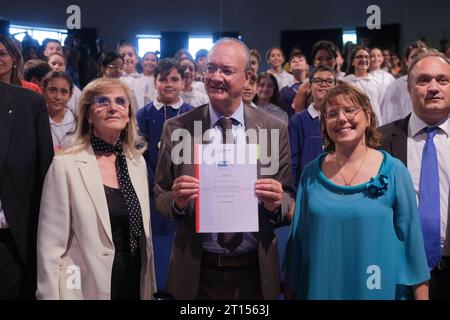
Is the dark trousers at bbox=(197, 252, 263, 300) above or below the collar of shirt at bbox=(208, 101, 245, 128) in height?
below

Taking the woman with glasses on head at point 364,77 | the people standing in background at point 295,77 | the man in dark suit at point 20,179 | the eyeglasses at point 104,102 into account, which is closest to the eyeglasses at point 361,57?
the woman with glasses on head at point 364,77

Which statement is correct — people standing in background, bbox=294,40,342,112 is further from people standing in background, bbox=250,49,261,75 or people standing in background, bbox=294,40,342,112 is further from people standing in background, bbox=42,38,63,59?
people standing in background, bbox=42,38,63,59

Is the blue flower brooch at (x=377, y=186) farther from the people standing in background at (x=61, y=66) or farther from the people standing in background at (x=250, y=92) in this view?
the people standing in background at (x=61, y=66)

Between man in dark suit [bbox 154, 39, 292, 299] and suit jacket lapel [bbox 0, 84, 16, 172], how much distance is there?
59 cm

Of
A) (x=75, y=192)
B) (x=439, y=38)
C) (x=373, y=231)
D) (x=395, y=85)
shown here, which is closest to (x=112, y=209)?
(x=75, y=192)

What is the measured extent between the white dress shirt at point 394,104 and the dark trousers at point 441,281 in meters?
0.98

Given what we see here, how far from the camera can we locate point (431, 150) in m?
2.18

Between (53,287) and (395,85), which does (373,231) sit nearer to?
(53,287)

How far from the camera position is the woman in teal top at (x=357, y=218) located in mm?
1857

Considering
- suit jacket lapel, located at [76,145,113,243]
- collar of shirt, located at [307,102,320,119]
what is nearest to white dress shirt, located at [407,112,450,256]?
collar of shirt, located at [307,102,320,119]

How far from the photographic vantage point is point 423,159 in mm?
2188

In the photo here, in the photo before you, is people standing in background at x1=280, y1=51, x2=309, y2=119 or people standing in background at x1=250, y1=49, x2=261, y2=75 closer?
people standing in background at x1=250, y1=49, x2=261, y2=75

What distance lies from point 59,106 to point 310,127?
4.29 feet

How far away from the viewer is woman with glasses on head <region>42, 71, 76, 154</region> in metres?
2.53
